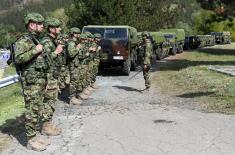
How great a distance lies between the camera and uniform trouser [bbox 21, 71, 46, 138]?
26.5ft

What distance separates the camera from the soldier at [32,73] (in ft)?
25.8

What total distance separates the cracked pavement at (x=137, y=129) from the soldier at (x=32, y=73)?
319mm

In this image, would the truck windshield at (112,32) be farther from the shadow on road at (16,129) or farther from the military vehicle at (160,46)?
the shadow on road at (16,129)

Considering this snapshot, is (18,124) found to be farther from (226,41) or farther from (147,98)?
(226,41)

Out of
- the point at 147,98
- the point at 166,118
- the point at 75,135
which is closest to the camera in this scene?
the point at 75,135

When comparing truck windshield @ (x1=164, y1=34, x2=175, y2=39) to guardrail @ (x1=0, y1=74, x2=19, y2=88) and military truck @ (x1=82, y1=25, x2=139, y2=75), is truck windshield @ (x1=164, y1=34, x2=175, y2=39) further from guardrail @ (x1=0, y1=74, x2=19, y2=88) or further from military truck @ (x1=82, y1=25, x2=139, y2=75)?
guardrail @ (x1=0, y1=74, x2=19, y2=88)

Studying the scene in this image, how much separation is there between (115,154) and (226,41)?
64.2 metres

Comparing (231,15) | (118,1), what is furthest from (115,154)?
(118,1)

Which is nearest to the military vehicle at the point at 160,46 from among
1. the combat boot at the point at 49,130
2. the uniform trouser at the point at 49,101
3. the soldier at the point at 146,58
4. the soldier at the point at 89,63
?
the soldier at the point at 146,58

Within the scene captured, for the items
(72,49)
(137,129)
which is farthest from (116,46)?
(137,129)

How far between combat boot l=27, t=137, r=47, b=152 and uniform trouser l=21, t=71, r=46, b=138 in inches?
3.5

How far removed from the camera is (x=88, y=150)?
7980 millimetres

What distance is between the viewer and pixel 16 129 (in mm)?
9742

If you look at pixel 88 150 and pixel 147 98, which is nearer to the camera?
pixel 88 150
